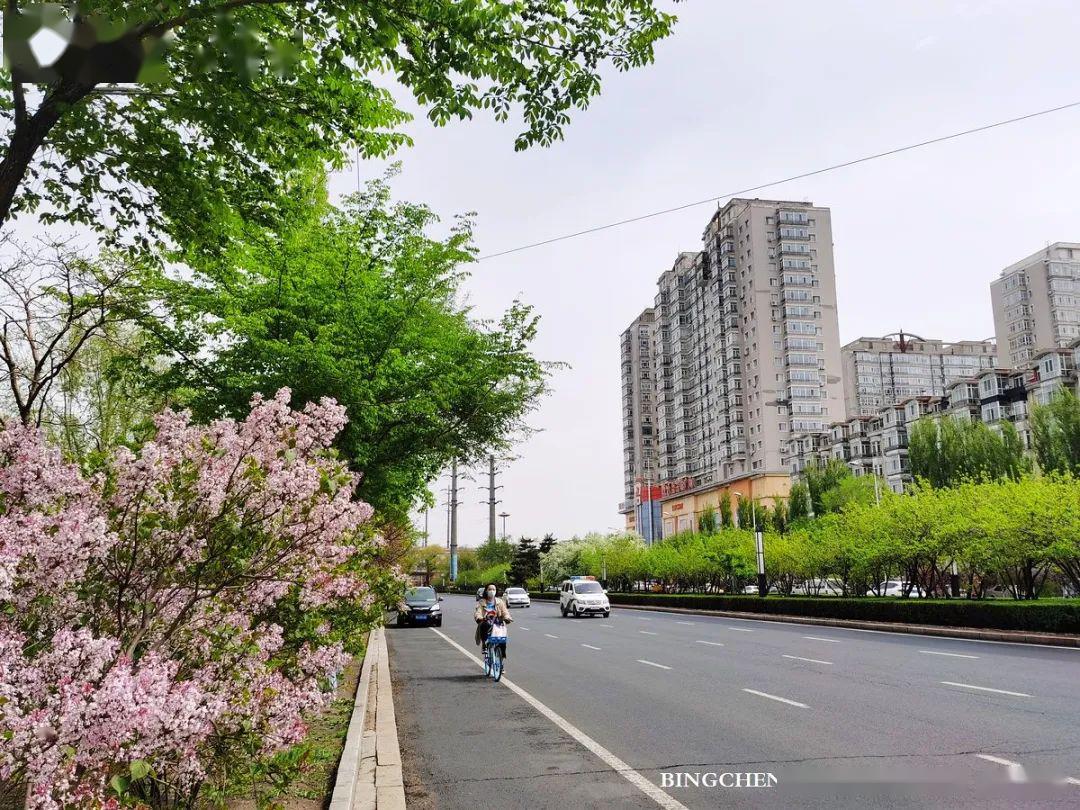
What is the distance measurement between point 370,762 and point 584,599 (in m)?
32.7

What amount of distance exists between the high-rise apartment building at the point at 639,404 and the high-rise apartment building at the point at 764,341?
96.8 feet

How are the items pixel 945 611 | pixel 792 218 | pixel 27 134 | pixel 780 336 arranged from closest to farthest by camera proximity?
pixel 27 134
pixel 945 611
pixel 780 336
pixel 792 218

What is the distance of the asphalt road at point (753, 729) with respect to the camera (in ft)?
22.1

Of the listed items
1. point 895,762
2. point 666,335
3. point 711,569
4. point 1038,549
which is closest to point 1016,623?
point 1038,549

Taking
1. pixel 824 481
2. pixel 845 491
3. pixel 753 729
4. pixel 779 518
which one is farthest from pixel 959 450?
pixel 753 729

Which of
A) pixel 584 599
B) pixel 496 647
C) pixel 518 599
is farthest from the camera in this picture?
pixel 518 599

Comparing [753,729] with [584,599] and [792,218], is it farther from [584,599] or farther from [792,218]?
[792,218]

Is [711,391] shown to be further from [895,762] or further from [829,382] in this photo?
[895,762]

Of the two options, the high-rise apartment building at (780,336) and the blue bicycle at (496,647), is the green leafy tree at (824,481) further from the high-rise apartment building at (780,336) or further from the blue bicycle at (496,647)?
the blue bicycle at (496,647)

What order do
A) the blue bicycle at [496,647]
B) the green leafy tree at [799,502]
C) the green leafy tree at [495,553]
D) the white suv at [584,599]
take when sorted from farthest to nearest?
the green leafy tree at [495,553] < the green leafy tree at [799,502] < the white suv at [584,599] < the blue bicycle at [496,647]

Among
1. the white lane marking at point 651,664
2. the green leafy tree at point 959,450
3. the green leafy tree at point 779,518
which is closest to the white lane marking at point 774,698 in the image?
the white lane marking at point 651,664

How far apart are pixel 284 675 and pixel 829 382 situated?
9775 cm

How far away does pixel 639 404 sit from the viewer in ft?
456

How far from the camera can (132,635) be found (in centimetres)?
492
